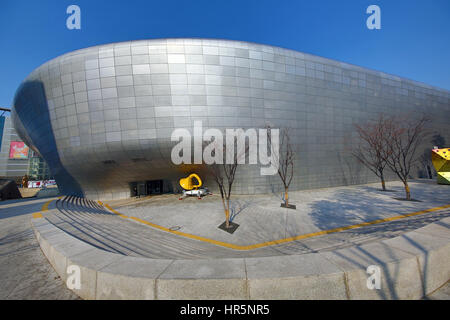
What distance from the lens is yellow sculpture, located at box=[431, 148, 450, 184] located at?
1627 cm

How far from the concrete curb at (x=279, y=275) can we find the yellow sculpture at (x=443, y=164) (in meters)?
24.2

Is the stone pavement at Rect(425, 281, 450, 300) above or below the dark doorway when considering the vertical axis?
above

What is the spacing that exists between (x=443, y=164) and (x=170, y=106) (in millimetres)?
30387

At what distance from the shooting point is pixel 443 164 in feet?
54.0

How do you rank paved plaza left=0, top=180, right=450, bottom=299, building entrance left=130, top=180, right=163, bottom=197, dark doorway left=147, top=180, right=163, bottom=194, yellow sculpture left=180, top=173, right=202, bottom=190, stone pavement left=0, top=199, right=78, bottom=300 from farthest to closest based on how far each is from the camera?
dark doorway left=147, top=180, right=163, bottom=194 → building entrance left=130, top=180, right=163, bottom=197 → yellow sculpture left=180, top=173, right=202, bottom=190 → paved plaza left=0, top=180, right=450, bottom=299 → stone pavement left=0, top=199, right=78, bottom=300

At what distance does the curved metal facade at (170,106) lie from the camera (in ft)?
44.0

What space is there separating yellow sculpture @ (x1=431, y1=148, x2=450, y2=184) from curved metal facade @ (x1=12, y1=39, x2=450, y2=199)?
323 inches

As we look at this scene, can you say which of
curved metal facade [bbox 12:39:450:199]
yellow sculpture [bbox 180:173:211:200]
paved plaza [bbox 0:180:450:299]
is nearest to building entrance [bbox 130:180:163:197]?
curved metal facade [bbox 12:39:450:199]

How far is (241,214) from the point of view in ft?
32.1

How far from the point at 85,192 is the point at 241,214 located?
61.1ft

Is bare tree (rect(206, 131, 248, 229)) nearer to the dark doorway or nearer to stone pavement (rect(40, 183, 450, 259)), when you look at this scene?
stone pavement (rect(40, 183, 450, 259))

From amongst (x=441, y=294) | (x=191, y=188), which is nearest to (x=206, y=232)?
(x=441, y=294)

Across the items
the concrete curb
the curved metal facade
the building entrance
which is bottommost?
the building entrance

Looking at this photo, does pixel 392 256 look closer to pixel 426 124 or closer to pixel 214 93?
pixel 214 93
